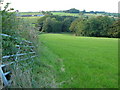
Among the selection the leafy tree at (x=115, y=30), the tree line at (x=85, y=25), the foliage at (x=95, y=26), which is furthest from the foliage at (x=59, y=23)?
the leafy tree at (x=115, y=30)

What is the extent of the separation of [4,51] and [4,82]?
1374mm

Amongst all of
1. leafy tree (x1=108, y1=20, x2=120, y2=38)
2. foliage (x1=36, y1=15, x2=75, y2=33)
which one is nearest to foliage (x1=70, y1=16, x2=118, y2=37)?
leafy tree (x1=108, y1=20, x2=120, y2=38)

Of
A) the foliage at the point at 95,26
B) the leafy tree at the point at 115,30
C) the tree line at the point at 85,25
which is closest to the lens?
the leafy tree at the point at 115,30

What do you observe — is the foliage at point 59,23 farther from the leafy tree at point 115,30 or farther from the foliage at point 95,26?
the leafy tree at point 115,30

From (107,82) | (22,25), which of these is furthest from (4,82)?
(22,25)

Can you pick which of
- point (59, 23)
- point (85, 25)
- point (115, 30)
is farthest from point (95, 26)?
point (59, 23)

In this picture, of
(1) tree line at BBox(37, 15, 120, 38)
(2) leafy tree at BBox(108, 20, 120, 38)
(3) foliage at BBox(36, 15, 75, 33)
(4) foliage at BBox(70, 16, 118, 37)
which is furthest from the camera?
(3) foliage at BBox(36, 15, 75, 33)

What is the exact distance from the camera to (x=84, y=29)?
5219cm

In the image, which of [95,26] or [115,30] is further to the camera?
[95,26]

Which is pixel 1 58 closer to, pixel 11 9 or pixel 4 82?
pixel 4 82

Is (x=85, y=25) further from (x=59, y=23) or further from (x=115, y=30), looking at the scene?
(x=115, y=30)

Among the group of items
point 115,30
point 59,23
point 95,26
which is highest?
point 59,23

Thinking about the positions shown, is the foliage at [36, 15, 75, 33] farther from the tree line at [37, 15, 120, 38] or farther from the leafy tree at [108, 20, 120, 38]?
the leafy tree at [108, 20, 120, 38]

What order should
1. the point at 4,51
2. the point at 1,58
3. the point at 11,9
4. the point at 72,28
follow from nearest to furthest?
the point at 1,58 → the point at 4,51 → the point at 11,9 → the point at 72,28
